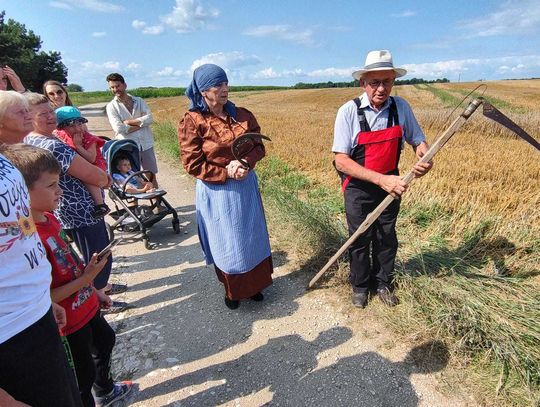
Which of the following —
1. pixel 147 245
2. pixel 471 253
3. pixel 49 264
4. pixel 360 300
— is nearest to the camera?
pixel 49 264

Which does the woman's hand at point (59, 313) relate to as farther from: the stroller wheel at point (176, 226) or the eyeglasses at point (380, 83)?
the stroller wheel at point (176, 226)

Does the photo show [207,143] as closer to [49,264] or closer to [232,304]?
[232,304]

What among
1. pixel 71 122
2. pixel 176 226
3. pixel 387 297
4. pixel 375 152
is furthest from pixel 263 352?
pixel 176 226

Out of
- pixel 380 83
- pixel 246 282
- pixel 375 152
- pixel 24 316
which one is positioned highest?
pixel 380 83

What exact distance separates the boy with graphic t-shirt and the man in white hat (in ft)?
6.56

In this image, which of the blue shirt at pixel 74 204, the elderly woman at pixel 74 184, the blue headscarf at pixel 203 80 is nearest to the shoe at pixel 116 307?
the elderly woman at pixel 74 184

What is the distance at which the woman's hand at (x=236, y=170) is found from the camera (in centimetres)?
298

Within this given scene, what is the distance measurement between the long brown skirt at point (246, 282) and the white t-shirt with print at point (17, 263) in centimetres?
209

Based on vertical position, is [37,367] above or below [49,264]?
below

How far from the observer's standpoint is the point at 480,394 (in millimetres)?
2277

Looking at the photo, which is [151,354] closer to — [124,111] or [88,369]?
[88,369]

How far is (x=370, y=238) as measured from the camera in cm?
319

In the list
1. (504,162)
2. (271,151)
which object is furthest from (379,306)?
(271,151)

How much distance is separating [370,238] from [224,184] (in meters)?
1.42
